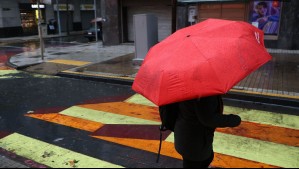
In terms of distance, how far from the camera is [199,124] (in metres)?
2.69

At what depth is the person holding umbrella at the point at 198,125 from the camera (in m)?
2.56

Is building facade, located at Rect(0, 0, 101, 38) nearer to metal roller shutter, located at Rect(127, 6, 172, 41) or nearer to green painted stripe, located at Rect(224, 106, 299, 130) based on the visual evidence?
metal roller shutter, located at Rect(127, 6, 172, 41)

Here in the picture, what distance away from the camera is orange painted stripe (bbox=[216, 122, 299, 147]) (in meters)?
4.85

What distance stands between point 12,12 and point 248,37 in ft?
90.7

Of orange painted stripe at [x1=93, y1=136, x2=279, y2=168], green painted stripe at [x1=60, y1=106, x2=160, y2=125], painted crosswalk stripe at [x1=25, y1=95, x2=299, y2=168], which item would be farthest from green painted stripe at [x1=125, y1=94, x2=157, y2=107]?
orange painted stripe at [x1=93, y1=136, x2=279, y2=168]

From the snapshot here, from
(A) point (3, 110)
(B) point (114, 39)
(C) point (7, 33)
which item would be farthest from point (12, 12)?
(A) point (3, 110)

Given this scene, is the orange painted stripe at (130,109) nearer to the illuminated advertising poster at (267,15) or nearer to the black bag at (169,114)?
the black bag at (169,114)

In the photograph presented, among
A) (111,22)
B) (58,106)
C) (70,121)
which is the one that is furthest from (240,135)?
(111,22)

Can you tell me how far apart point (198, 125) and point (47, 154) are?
9.46ft

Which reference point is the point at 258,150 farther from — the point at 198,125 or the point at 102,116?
the point at 102,116

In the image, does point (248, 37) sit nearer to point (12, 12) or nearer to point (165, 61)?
point (165, 61)

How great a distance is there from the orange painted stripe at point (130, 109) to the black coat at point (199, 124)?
10.5 feet

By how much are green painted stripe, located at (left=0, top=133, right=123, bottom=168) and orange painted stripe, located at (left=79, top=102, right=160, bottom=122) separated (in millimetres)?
1884

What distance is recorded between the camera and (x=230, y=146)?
4.68 metres
